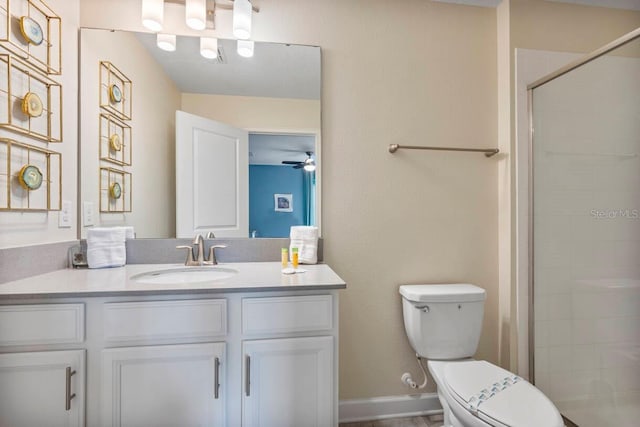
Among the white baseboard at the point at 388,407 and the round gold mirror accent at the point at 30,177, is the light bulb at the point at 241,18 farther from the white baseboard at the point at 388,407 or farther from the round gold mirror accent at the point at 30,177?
the white baseboard at the point at 388,407

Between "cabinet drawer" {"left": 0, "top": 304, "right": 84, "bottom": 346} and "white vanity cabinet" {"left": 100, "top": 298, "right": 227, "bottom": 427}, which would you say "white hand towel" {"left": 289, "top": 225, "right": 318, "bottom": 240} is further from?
"cabinet drawer" {"left": 0, "top": 304, "right": 84, "bottom": 346}

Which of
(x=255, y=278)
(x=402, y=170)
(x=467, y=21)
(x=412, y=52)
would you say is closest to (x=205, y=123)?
(x=255, y=278)

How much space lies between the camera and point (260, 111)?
1664 mm

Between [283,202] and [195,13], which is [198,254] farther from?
[195,13]

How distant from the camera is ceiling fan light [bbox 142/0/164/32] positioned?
1486mm

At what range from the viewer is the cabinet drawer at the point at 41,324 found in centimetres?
105

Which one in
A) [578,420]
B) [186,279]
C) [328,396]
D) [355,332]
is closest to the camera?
[328,396]

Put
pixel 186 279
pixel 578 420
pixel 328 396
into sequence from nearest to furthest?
pixel 328 396 < pixel 186 279 < pixel 578 420

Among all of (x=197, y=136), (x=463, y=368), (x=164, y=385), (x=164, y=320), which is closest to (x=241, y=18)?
(x=197, y=136)

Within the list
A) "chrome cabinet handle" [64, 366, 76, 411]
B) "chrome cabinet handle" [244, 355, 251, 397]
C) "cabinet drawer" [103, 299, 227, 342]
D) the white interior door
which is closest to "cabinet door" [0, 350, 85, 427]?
"chrome cabinet handle" [64, 366, 76, 411]

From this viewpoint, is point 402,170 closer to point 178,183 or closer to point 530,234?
point 530,234

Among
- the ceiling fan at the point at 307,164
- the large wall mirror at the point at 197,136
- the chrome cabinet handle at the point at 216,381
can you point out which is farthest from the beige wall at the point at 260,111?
the chrome cabinet handle at the point at 216,381

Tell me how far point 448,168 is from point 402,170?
0.89 ft

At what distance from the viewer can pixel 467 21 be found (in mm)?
1788
